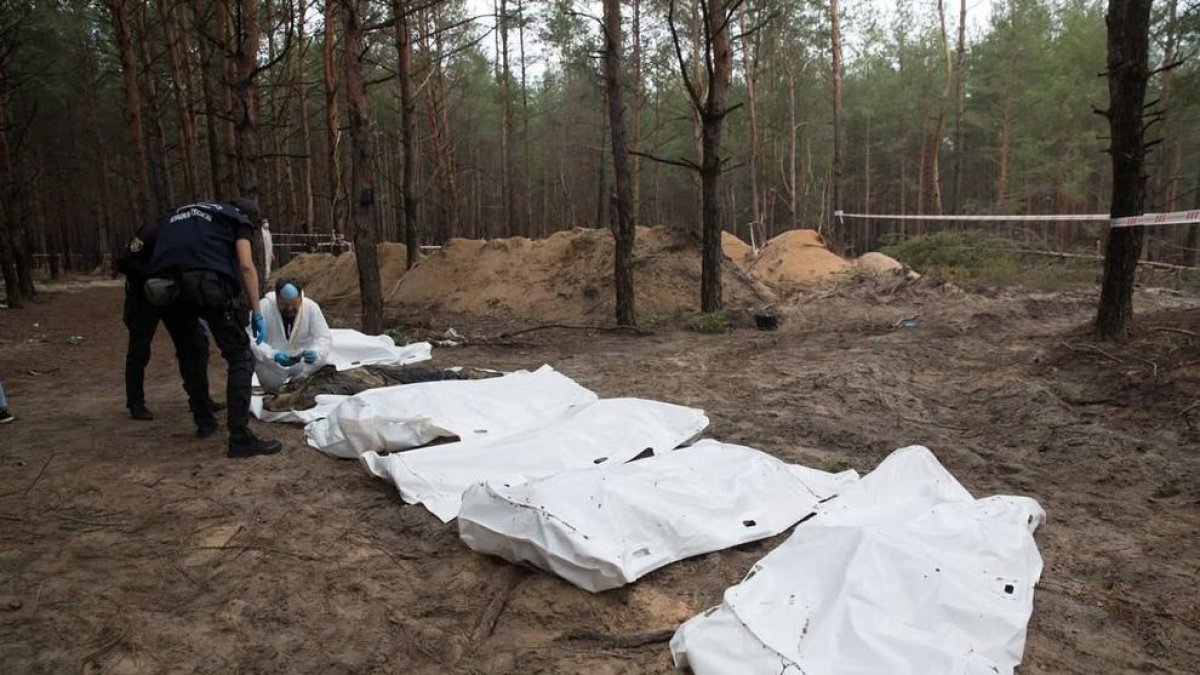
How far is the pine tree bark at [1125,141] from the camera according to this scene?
5707 millimetres

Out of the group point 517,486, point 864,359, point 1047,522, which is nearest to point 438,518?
point 517,486

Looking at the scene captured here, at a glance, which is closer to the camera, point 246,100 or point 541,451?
point 541,451

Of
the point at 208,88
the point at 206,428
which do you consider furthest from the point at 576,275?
the point at 206,428

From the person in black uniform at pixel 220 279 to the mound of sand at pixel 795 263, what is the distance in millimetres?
10564

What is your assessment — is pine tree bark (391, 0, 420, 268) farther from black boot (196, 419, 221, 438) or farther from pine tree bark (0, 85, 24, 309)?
black boot (196, 419, 221, 438)

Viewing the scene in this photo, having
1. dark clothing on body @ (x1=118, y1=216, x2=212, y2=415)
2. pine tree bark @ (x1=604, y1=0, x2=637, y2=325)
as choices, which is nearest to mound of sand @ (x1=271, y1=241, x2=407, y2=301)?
pine tree bark @ (x1=604, y1=0, x2=637, y2=325)

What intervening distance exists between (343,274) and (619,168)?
8.16 m

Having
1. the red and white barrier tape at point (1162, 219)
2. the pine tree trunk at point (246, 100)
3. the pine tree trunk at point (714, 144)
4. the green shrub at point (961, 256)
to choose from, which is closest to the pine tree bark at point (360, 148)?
the pine tree trunk at point (246, 100)

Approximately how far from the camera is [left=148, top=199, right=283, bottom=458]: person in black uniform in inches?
143

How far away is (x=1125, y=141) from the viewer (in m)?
5.77

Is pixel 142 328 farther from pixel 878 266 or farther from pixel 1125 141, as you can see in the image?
pixel 878 266

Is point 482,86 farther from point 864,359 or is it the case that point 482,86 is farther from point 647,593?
point 647,593

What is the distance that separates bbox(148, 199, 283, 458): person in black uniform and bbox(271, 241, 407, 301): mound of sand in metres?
10.1

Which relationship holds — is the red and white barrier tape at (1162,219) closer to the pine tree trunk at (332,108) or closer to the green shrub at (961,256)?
the green shrub at (961,256)
